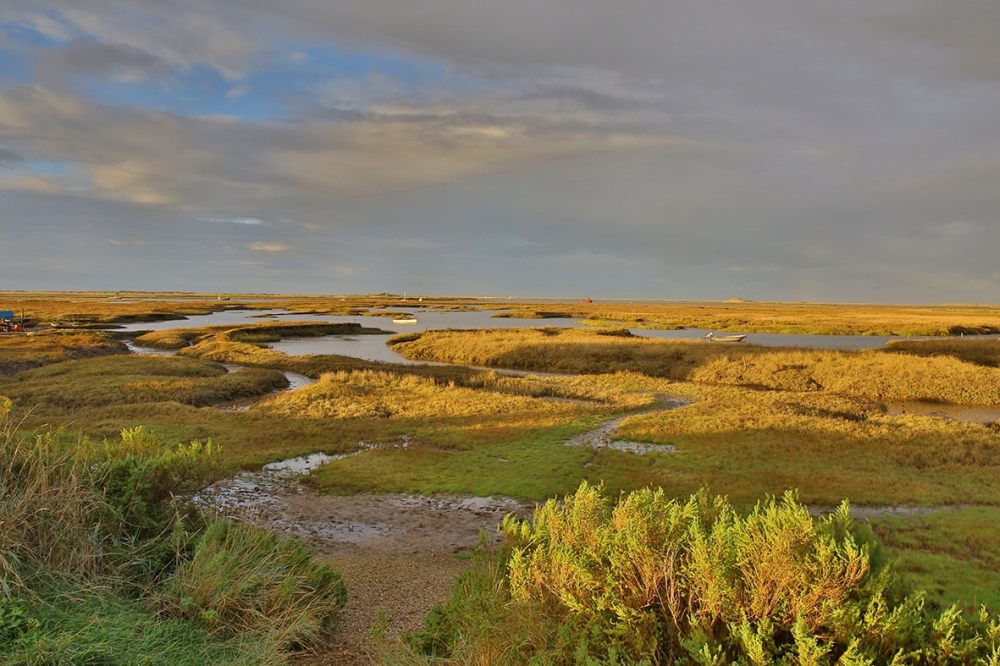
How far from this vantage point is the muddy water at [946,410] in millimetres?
32281

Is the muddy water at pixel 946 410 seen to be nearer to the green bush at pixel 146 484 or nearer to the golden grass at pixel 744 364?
the golden grass at pixel 744 364

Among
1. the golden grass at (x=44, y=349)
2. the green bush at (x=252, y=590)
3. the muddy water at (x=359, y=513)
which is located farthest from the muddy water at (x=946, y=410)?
the golden grass at (x=44, y=349)

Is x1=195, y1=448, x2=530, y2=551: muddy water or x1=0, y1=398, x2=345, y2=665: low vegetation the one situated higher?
x1=0, y1=398, x2=345, y2=665: low vegetation

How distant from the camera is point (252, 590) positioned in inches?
318

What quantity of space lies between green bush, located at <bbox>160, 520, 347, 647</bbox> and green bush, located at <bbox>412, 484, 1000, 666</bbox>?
1.91 meters

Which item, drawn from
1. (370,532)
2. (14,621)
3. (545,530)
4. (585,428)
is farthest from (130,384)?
(545,530)

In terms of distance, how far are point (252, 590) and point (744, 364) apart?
45.1 metres

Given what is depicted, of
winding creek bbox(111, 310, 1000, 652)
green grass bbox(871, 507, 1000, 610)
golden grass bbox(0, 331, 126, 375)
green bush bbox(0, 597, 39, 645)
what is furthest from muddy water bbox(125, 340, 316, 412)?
green grass bbox(871, 507, 1000, 610)

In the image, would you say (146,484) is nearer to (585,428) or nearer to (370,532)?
(370,532)

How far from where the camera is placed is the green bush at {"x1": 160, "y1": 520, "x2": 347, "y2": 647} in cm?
745

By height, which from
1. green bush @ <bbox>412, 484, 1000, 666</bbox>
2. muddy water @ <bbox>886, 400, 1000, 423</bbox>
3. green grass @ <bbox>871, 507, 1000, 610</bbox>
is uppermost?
green bush @ <bbox>412, 484, 1000, 666</bbox>

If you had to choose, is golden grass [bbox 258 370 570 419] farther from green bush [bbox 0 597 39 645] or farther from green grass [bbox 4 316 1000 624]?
green bush [bbox 0 597 39 645]

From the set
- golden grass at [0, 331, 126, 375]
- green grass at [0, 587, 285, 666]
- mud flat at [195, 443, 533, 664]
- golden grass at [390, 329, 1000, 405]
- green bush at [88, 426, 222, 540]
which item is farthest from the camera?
golden grass at [0, 331, 126, 375]

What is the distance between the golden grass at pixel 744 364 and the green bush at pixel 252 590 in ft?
132
